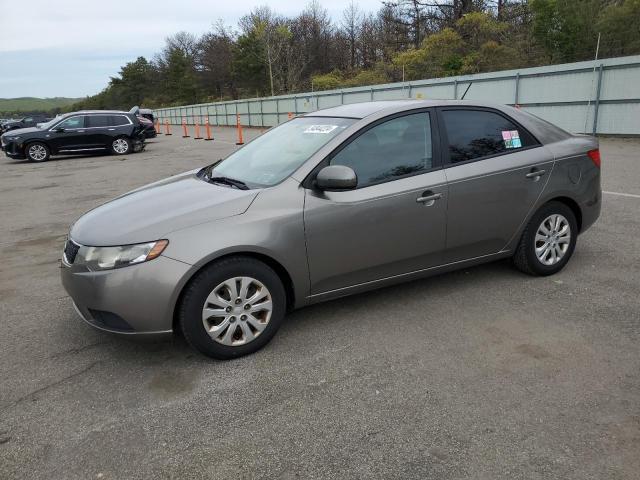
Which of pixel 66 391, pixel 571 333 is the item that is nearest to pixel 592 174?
pixel 571 333

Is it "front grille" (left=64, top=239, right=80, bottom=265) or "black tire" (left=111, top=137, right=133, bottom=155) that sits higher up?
"front grille" (left=64, top=239, right=80, bottom=265)

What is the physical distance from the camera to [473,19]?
1284 inches

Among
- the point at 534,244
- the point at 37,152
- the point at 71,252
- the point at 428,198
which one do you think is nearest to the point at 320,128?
the point at 428,198

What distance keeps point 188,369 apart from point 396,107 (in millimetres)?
2421

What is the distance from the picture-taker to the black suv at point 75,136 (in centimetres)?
1820

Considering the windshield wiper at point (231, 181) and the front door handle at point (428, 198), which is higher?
the windshield wiper at point (231, 181)

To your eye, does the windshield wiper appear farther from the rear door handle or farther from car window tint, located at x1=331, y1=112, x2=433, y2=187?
the rear door handle

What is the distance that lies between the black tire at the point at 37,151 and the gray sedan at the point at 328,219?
54.1ft

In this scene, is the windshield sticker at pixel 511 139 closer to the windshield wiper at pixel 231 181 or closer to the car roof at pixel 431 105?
the car roof at pixel 431 105

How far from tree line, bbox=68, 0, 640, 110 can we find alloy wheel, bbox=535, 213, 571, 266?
15303 millimetres

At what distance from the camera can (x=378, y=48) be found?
50.3 meters

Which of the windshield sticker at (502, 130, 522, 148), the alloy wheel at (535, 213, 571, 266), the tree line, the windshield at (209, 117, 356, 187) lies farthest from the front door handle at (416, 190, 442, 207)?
the tree line

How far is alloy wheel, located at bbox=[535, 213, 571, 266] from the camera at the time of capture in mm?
4469

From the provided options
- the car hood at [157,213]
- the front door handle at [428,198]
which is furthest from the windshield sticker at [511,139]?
the car hood at [157,213]
